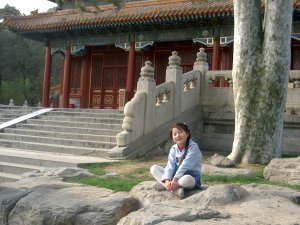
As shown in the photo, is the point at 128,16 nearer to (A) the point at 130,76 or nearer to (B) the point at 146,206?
(A) the point at 130,76

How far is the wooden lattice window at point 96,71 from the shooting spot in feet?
56.8

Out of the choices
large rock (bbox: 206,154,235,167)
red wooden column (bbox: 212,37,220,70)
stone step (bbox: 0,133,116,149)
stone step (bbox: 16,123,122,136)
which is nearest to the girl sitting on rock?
large rock (bbox: 206,154,235,167)

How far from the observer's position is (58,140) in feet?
33.6

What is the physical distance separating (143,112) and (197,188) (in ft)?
16.6

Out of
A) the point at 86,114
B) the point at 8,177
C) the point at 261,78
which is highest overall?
the point at 261,78

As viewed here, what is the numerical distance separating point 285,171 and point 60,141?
5595mm

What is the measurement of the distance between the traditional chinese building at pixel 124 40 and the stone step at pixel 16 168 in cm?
671

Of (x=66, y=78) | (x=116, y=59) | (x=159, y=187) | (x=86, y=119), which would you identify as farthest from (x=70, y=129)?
(x=159, y=187)

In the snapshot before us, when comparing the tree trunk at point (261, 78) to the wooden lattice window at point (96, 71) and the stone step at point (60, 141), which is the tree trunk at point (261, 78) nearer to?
the stone step at point (60, 141)

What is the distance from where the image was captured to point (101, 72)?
17.3 m

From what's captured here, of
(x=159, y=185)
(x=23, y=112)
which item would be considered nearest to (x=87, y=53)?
(x=23, y=112)

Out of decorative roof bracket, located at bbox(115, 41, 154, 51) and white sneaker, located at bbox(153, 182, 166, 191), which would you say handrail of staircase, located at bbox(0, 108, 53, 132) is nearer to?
decorative roof bracket, located at bbox(115, 41, 154, 51)

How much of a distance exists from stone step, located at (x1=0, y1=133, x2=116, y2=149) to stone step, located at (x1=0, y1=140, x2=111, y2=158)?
0.17m

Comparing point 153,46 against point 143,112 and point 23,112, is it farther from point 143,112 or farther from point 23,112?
point 143,112
